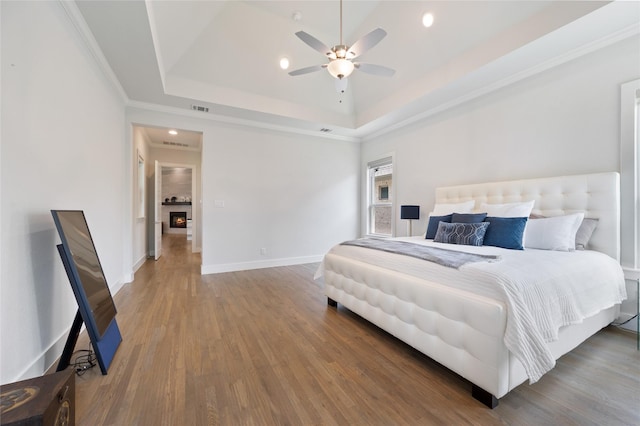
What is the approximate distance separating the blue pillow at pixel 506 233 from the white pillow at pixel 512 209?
8.6 inches

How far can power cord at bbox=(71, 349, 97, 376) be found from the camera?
1727 mm

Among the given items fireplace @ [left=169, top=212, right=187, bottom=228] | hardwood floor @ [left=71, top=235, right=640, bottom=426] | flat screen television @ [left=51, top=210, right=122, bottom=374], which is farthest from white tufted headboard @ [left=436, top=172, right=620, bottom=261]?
fireplace @ [left=169, top=212, right=187, bottom=228]

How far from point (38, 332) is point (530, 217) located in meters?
4.46

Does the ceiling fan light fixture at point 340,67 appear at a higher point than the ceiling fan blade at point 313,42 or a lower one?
lower

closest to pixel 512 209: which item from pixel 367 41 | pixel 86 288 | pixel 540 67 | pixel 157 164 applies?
pixel 540 67

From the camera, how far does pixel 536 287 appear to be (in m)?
1.47

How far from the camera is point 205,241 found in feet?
14.2

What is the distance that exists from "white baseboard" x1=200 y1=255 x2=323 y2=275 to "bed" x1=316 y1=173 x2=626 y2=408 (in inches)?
83.2

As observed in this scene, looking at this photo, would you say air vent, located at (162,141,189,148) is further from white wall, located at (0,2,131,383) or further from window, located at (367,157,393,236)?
window, located at (367,157,393,236)

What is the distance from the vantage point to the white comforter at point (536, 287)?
1299 mm

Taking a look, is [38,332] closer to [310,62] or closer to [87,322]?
[87,322]

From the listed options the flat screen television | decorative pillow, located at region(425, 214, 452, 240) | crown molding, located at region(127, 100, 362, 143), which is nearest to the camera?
the flat screen television

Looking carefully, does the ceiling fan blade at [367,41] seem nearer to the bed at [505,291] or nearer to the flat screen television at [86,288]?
the bed at [505,291]

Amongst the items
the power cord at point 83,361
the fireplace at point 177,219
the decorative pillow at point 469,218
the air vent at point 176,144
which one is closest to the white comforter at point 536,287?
the decorative pillow at point 469,218
